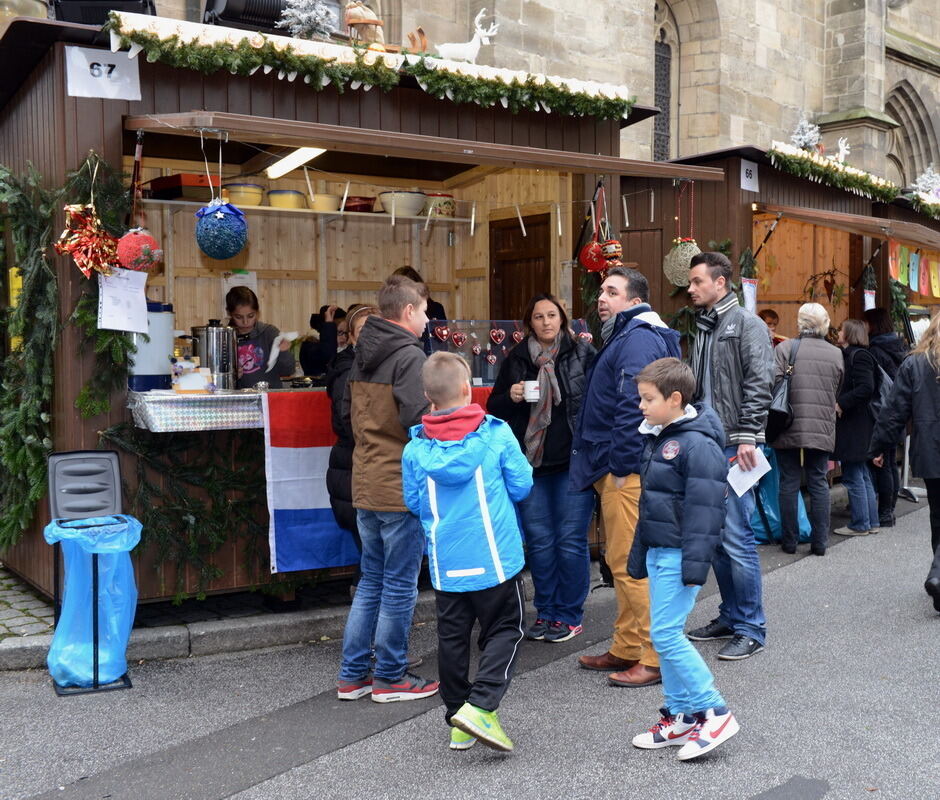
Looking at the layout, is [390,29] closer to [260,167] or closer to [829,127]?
[260,167]

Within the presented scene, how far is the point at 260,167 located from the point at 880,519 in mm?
6216

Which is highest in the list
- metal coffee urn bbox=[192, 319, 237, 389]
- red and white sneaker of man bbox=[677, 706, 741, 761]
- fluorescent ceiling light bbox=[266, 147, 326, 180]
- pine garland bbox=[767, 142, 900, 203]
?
pine garland bbox=[767, 142, 900, 203]

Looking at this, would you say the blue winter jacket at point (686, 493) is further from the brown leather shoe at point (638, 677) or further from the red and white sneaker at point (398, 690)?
the red and white sneaker at point (398, 690)

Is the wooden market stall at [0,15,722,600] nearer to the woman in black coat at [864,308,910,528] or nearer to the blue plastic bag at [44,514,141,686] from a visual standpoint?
the blue plastic bag at [44,514,141,686]

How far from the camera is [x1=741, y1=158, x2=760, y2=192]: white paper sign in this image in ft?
31.5

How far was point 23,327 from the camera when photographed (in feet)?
19.6

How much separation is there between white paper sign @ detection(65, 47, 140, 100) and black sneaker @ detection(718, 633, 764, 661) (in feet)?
14.5

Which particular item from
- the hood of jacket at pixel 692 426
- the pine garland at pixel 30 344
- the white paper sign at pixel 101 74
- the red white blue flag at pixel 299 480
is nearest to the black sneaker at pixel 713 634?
the hood of jacket at pixel 692 426

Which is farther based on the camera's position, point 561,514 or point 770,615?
point 770,615

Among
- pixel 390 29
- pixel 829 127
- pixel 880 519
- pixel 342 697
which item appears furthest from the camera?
pixel 829 127

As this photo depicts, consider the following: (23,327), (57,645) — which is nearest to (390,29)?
(23,327)

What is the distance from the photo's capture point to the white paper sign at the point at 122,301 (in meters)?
5.54

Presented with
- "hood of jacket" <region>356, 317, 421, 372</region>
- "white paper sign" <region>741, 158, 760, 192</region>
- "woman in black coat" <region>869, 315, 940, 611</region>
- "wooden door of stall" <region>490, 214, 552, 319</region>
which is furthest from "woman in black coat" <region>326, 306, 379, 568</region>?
"white paper sign" <region>741, 158, 760, 192</region>

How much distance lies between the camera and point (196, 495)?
5.87 m
